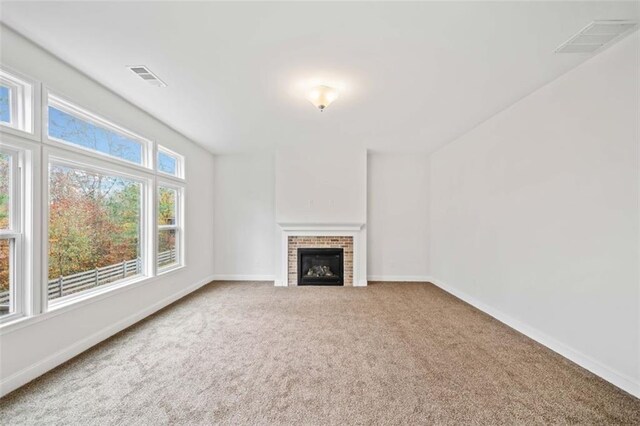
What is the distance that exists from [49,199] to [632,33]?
4849 mm

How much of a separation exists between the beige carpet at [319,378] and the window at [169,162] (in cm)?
213

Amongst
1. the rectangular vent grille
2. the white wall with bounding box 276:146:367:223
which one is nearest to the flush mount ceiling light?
the rectangular vent grille

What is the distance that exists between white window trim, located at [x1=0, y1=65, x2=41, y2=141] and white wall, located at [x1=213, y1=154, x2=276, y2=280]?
357cm

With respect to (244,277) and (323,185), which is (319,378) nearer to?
(323,185)

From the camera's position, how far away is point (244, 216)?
5723 mm

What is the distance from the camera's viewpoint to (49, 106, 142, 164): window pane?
8.09ft

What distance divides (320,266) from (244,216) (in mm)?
1910

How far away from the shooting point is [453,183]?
4727 mm

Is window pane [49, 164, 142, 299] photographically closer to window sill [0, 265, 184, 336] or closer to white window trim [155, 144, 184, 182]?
window sill [0, 265, 184, 336]

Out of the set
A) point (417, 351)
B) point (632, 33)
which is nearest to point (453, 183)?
point (632, 33)

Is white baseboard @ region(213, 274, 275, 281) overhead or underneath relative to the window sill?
underneath

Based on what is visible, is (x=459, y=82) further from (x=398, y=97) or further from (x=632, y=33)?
(x=632, y=33)

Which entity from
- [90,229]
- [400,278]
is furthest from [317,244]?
[90,229]

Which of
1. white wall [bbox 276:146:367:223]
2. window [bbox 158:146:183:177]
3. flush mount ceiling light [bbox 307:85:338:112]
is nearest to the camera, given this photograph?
flush mount ceiling light [bbox 307:85:338:112]
